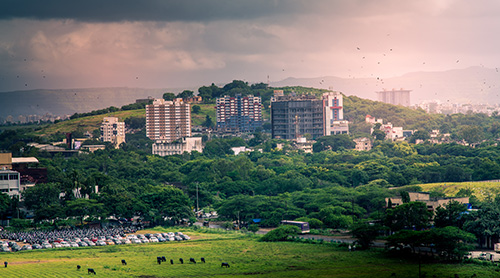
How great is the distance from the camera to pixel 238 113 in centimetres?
13038

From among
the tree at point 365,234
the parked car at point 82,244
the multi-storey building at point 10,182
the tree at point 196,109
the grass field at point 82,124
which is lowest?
the parked car at point 82,244

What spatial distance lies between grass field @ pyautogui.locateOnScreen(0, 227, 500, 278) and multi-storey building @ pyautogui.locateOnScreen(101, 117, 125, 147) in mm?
73384

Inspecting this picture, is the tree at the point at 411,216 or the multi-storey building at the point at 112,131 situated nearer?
the tree at the point at 411,216

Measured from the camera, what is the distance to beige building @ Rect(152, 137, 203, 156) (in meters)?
103

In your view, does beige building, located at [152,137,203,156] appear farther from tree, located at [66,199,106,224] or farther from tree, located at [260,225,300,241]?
tree, located at [260,225,300,241]

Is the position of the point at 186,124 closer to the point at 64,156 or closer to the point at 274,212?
the point at 64,156

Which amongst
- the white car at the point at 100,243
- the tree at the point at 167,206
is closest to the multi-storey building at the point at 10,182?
the tree at the point at 167,206

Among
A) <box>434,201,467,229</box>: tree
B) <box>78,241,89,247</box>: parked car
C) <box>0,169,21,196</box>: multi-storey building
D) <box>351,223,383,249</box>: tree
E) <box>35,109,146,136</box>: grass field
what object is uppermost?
<box>35,109,146,136</box>: grass field

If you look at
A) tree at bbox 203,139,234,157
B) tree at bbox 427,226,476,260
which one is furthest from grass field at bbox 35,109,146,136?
tree at bbox 427,226,476,260

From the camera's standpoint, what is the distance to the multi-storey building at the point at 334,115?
397ft

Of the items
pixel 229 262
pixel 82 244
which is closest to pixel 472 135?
pixel 82 244

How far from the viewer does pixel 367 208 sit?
51688 mm

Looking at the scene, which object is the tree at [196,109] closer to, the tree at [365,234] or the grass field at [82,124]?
the grass field at [82,124]

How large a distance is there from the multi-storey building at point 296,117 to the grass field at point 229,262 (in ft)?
256
